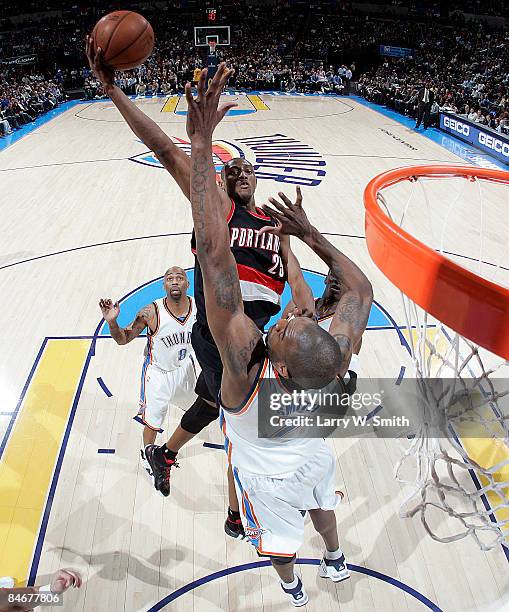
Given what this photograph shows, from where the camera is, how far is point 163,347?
3543mm

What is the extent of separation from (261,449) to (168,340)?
1.46 metres

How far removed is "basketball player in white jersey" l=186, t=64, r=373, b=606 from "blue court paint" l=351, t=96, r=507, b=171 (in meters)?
9.51

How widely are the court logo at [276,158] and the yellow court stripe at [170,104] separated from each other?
474 centimetres

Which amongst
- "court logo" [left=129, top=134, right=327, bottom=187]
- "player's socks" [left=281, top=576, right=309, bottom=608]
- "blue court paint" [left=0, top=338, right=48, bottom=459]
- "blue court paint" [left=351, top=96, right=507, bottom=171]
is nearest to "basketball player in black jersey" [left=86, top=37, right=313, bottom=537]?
"player's socks" [left=281, top=576, right=309, bottom=608]

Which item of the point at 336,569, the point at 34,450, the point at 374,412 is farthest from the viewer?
the point at 374,412

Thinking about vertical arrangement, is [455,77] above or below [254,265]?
below

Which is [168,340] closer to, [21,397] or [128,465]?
[128,465]

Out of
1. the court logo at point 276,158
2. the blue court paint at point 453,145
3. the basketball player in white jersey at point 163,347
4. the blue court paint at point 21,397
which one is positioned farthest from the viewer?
the blue court paint at point 453,145

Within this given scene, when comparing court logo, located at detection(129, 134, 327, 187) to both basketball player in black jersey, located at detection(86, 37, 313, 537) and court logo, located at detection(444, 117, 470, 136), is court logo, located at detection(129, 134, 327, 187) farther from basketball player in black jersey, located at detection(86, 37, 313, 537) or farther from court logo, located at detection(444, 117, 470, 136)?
basketball player in black jersey, located at detection(86, 37, 313, 537)

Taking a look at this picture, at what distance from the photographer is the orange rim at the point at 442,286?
1.66 meters

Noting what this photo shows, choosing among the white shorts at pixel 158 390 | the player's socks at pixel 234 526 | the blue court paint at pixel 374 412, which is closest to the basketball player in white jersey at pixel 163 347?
the white shorts at pixel 158 390

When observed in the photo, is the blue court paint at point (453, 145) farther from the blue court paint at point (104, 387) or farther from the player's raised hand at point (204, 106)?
the player's raised hand at point (204, 106)

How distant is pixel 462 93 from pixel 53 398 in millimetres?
15954

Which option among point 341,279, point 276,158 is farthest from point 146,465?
point 276,158
